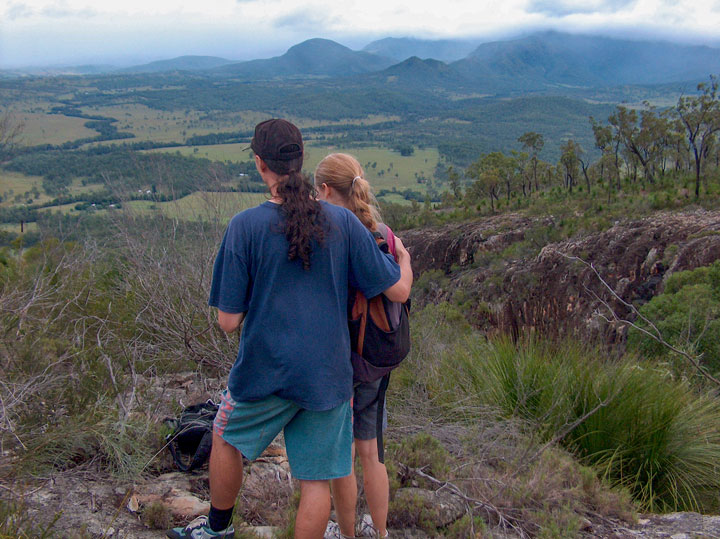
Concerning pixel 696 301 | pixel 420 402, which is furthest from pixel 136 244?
pixel 696 301

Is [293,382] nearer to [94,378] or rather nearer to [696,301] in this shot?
[94,378]

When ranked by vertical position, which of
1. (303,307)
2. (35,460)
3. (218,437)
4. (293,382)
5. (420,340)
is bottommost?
(420,340)

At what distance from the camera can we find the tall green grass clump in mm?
2848

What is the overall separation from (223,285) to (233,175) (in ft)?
12.6

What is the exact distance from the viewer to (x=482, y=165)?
3562 cm

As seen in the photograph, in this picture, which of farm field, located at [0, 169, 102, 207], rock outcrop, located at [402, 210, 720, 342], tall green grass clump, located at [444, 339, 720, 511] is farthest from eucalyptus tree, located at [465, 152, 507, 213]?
tall green grass clump, located at [444, 339, 720, 511]

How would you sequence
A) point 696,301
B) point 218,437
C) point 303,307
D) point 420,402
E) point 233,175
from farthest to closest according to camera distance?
point 696,301, point 233,175, point 420,402, point 218,437, point 303,307

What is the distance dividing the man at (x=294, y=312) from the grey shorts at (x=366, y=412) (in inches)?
6.8

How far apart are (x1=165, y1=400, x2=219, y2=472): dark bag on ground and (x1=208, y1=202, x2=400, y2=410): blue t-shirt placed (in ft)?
3.51

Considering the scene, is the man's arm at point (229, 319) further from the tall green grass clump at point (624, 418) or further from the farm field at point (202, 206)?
the farm field at point (202, 206)

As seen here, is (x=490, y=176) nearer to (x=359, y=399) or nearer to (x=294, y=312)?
(x=359, y=399)

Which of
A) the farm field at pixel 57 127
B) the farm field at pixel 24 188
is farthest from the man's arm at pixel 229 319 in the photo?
the farm field at pixel 57 127

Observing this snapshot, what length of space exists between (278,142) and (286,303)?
1.78 ft

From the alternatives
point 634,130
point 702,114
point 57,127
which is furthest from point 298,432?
point 57,127
